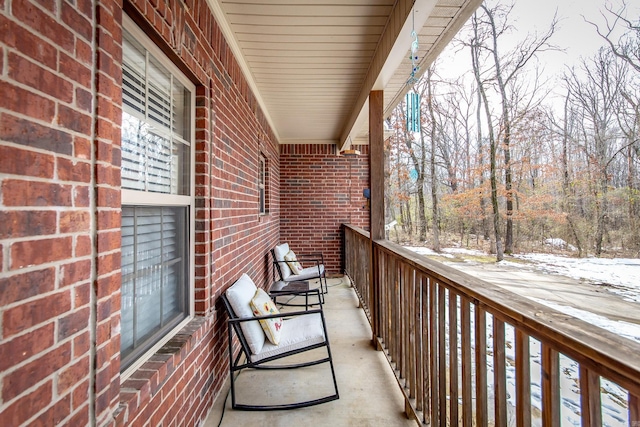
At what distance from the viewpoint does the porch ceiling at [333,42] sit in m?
1.88

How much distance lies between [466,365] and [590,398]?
57cm

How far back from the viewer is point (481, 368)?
1.07 m

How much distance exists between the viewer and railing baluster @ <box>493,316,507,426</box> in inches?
38.4

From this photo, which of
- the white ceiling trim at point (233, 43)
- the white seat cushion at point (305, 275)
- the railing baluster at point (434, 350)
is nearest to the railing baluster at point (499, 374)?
the railing baluster at point (434, 350)

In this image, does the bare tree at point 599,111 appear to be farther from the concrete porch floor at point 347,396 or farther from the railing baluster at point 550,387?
the railing baluster at point 550,387

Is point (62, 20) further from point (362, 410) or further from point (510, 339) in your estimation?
point (510, 339)

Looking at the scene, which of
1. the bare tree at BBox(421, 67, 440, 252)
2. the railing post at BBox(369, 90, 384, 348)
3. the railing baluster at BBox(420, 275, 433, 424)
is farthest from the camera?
the bare tree at BBox(421, 67, 440, 252)

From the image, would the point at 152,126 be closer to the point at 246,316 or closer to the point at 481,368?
the point at 246,316

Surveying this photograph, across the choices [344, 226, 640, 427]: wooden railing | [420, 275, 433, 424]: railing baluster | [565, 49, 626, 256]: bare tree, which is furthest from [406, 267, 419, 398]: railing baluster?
[565, 49, 626, 256]: bare tree

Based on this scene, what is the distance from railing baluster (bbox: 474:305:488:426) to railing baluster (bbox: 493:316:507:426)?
0.22 ft

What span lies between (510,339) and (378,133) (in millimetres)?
2189

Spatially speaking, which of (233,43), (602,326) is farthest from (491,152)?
(602,326)

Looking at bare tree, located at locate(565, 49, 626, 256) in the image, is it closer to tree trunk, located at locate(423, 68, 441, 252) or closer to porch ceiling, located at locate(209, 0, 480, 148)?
porch ceiling, located at locate(209, 0, 480, 148)

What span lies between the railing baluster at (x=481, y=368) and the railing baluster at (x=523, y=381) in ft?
0.54
